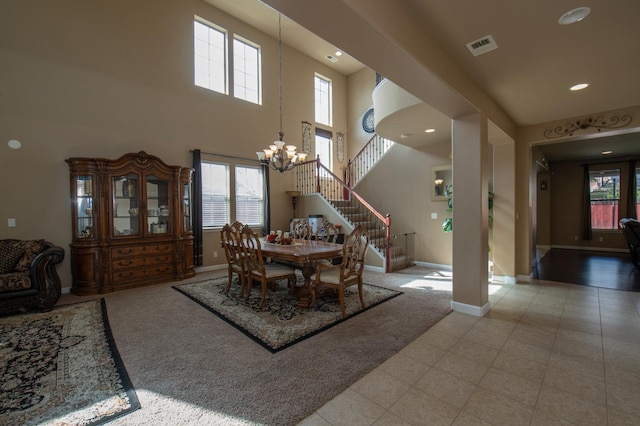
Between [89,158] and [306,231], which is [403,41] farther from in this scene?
[89,158]

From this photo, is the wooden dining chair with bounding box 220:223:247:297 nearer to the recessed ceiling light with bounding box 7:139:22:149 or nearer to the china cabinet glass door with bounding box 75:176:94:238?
the china cabinet glass door with bounding box 75:176:94:238

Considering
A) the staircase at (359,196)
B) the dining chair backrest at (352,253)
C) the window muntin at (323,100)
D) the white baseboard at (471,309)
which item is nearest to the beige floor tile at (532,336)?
the white baseboard at (471,309)

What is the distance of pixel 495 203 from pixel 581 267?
312 centimetres

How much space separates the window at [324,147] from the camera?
857 cm

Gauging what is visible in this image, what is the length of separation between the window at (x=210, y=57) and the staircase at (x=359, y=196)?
2921mm

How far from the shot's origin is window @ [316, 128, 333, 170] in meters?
8.57

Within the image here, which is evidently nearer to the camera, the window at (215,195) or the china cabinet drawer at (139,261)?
the china cabinet drawer at (139,261)

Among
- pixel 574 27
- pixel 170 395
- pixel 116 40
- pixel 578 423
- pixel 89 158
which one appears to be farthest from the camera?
pixel 116 40

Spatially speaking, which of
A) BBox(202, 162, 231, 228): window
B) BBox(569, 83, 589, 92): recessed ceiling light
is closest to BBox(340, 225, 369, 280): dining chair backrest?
BBox(569, 83, 589, 92): recessed ceiling light

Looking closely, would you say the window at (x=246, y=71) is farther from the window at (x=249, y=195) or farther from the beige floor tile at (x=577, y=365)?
the beige floor tile at (x=577, y=365)

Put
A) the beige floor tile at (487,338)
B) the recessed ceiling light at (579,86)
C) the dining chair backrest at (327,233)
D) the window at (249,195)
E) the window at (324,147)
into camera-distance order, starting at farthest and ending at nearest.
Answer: the window at (324,147), the window at (249,195), the dining chair backrest at (327,233), the recessed ceiling light at (579,86), the beige floor tile at (487,338)

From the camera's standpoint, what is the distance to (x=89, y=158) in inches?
170

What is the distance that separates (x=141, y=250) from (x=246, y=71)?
16.0 ft

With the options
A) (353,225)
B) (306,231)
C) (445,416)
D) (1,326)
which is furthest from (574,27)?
(1,326)
